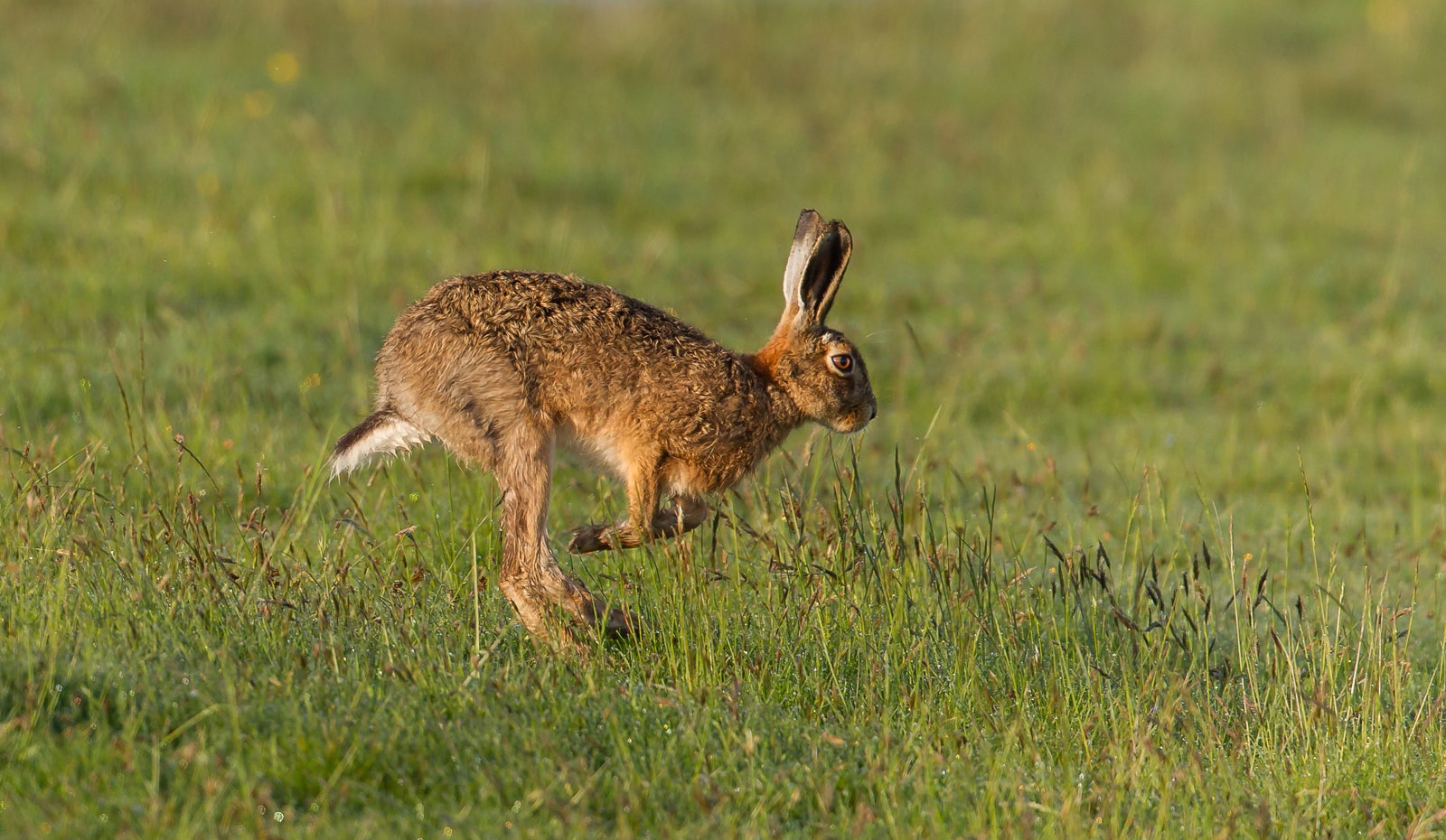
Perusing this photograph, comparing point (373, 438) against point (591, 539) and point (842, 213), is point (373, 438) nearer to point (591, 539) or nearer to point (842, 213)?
point (591, 539)

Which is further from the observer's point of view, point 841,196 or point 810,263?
point 841,196

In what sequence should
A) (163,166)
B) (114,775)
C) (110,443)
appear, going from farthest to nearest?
(163,166) < (110,443) < (114,775)

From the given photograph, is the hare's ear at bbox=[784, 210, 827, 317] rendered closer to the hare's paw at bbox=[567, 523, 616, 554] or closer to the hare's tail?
the hare's paw at bbox=[567, 523, 616, 554]

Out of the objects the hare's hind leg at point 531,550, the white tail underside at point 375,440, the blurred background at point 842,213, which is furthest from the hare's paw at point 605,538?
the blurred background at point 842,213

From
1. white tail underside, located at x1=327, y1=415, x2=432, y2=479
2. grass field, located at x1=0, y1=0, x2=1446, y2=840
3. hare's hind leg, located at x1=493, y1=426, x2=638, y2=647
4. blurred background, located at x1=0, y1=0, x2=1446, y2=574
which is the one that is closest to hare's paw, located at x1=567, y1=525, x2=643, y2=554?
grass field, located at x1=0, y1=0, x2=1446, y2=840

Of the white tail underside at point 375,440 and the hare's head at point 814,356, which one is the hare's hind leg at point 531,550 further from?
the hare's head at point 814,356

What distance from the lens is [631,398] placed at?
5020 millimetres

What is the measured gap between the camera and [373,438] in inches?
200

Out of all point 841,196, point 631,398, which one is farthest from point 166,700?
point 841,196

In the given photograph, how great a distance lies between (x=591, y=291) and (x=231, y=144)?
698cm

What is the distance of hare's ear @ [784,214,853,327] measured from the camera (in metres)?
5.03

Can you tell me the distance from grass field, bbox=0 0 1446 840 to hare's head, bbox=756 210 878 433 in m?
0.26

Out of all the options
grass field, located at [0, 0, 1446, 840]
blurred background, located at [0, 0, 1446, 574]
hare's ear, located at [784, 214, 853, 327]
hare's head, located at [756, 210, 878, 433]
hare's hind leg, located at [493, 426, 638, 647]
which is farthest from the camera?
blurred background, located at [0, 0, 1446, 574]

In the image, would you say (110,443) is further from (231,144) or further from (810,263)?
(231,144)
